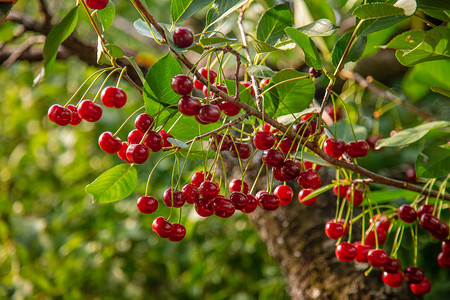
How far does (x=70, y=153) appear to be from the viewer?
2699 millimetres

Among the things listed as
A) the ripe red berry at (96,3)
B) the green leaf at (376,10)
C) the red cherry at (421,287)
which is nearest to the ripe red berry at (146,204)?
the ripe red berry at (96,3)

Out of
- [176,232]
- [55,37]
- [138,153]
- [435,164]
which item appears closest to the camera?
[55,37]

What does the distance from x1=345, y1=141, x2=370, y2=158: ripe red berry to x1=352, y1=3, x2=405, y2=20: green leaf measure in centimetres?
25

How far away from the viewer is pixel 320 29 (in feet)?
2.25

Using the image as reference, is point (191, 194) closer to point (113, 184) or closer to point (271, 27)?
point (113, 184)

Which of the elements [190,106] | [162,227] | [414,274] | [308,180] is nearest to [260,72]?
[190,106]

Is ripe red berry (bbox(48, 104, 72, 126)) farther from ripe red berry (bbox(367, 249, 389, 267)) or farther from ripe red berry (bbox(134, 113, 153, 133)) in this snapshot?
ripe red berry (bbox(367, 249, 389, 267))

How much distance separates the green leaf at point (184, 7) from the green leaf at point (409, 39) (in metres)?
0.32

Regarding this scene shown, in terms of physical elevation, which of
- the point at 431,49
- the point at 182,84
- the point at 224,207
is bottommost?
the point at 224,207

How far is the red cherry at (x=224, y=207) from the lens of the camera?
2.26 ft

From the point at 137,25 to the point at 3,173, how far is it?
2491 millimetres

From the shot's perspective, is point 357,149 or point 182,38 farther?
point 357,149

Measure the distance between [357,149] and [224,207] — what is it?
0.27m

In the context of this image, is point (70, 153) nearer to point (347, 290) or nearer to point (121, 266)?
point (121, 266)
